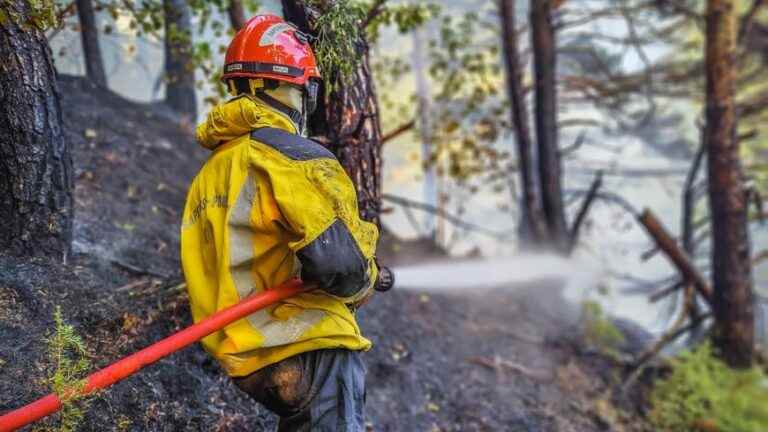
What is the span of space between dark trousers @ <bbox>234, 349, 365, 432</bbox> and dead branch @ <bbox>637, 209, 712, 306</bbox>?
603 cm

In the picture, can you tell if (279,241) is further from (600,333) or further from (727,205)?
(727,205)

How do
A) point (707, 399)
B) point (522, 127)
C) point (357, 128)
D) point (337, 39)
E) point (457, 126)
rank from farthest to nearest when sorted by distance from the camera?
point (522, 127) → point (457, 126) → point (707, 399) → point (357, 128) → point (337, 39)

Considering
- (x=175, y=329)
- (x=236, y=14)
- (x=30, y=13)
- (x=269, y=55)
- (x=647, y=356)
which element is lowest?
(x=647, y=356)

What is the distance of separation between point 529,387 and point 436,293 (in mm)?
2373

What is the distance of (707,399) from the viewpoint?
6.14 metres

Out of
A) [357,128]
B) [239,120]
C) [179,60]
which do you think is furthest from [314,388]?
[179,60]

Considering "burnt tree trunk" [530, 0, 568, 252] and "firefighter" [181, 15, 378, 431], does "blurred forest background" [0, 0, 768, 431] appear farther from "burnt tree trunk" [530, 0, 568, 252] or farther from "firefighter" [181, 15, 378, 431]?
"firefighter" [181, 15, 378, 431]

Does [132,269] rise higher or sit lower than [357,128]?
lower

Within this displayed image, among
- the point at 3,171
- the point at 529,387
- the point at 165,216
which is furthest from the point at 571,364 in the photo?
the point at 3,171

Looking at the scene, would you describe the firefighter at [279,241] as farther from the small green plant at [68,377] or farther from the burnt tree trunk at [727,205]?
the burnt tree trunk at [727,205]

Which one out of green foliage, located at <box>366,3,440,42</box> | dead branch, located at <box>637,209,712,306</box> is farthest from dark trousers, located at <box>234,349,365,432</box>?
dead branch, located at <box>637,209,712,306</box>

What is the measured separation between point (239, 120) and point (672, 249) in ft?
22.3

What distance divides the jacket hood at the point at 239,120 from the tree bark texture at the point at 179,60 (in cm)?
312

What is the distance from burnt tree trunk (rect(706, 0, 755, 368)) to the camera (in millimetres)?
7062
